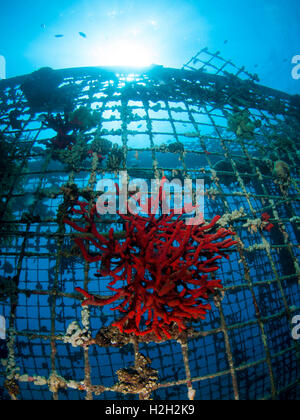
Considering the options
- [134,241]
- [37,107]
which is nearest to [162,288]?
[134,241]

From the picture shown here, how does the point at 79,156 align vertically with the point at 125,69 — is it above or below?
below

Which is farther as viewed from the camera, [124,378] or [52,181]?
[52,181]

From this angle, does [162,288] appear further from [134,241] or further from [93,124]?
[93,124]

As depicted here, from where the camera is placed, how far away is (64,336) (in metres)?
2.99

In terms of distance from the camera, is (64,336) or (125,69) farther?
(125,69)

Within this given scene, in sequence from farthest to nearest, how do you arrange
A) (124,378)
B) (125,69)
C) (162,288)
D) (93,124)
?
(125,69), (93,124), (124,378), (162,288)

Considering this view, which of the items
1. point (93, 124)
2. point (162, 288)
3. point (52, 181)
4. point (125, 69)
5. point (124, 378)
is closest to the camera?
point (162, 288)

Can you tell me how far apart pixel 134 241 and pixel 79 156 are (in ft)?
Answer: 9.06

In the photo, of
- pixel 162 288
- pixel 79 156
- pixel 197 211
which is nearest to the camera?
pixel 162 288

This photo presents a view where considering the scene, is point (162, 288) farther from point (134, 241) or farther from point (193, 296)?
point (134, 241)

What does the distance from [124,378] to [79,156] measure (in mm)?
4302

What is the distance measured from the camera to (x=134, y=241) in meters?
2.99
